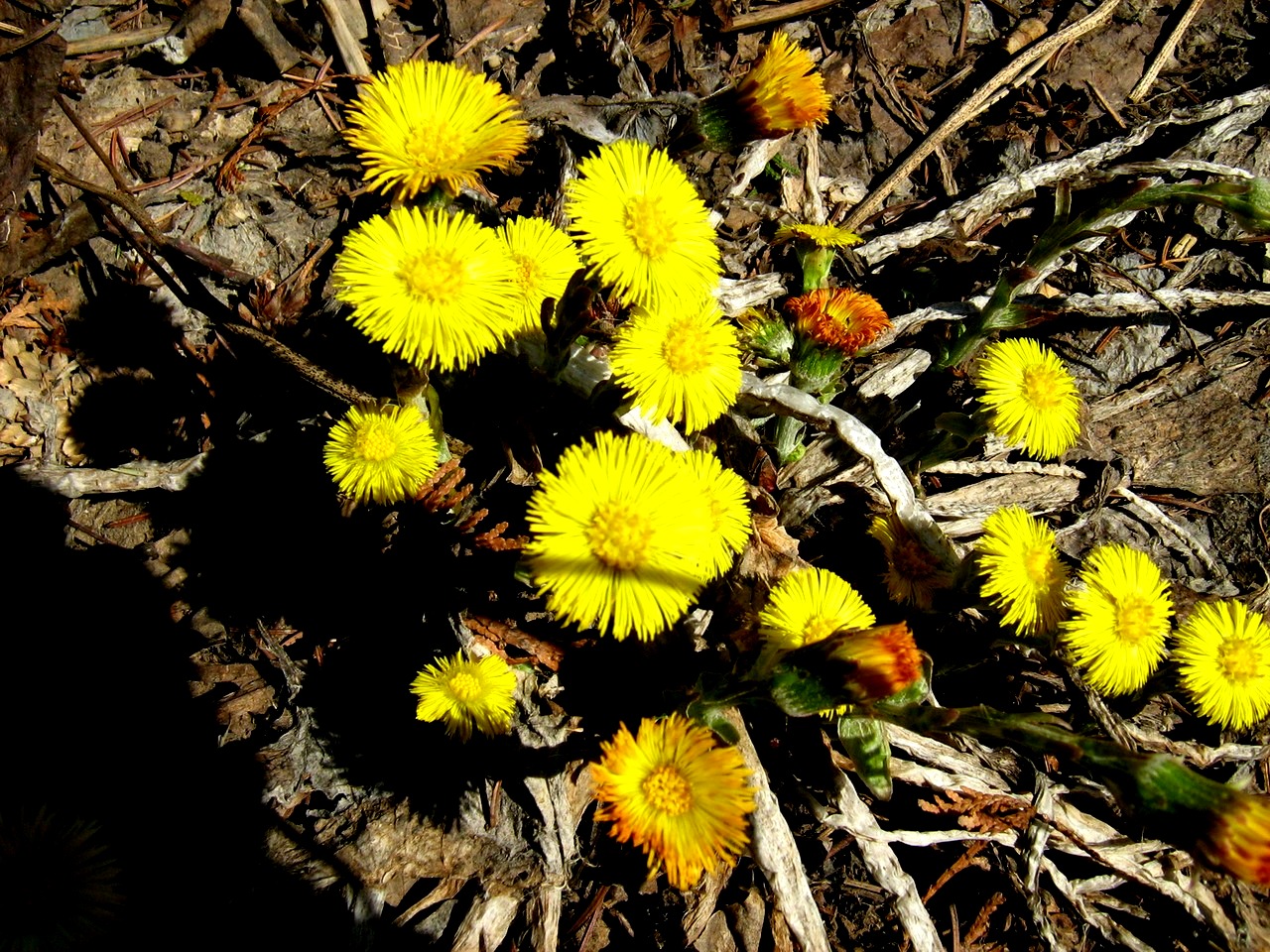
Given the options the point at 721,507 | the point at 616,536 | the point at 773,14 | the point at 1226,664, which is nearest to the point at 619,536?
the point at 616,536

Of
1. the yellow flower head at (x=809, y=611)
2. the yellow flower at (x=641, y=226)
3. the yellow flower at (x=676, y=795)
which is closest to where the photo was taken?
the yellow flower at (x=676, y=795)

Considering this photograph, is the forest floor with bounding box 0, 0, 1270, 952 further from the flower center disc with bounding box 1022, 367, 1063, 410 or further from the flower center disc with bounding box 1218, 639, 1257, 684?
the flower center disc with bounding box 1022, 367, 1063, 410

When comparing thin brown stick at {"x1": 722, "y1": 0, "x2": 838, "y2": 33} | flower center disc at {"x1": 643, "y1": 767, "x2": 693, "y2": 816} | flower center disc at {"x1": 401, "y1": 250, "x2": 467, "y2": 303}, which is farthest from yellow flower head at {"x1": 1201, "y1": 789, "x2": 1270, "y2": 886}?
thin brown stick at {"x1": 722, "y1": 0, "x2": 838, "y2": 33}

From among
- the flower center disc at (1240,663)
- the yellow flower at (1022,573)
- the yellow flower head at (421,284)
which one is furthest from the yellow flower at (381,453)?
the flower center disc at (1240,663)

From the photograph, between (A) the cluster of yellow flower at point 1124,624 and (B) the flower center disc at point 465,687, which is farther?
(A) the cluster of yellow flower at point 1124,624

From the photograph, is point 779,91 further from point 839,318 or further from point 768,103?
point 839,318

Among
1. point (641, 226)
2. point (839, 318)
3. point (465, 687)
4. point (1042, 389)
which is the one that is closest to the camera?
point (641, 226)

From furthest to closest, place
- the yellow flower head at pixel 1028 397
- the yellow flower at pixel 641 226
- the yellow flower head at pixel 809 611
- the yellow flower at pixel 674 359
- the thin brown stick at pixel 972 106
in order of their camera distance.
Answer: the thin brown stick at pixel 972 106
the yellow flower head at pixel 1028 397
the yellow flower head at pixel 809 611
the yellow flower at pixel 674 359
the yellow flower at pixel 641 226

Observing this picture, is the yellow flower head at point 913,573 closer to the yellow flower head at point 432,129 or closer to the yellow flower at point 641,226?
the yellow flower at point 641,226
